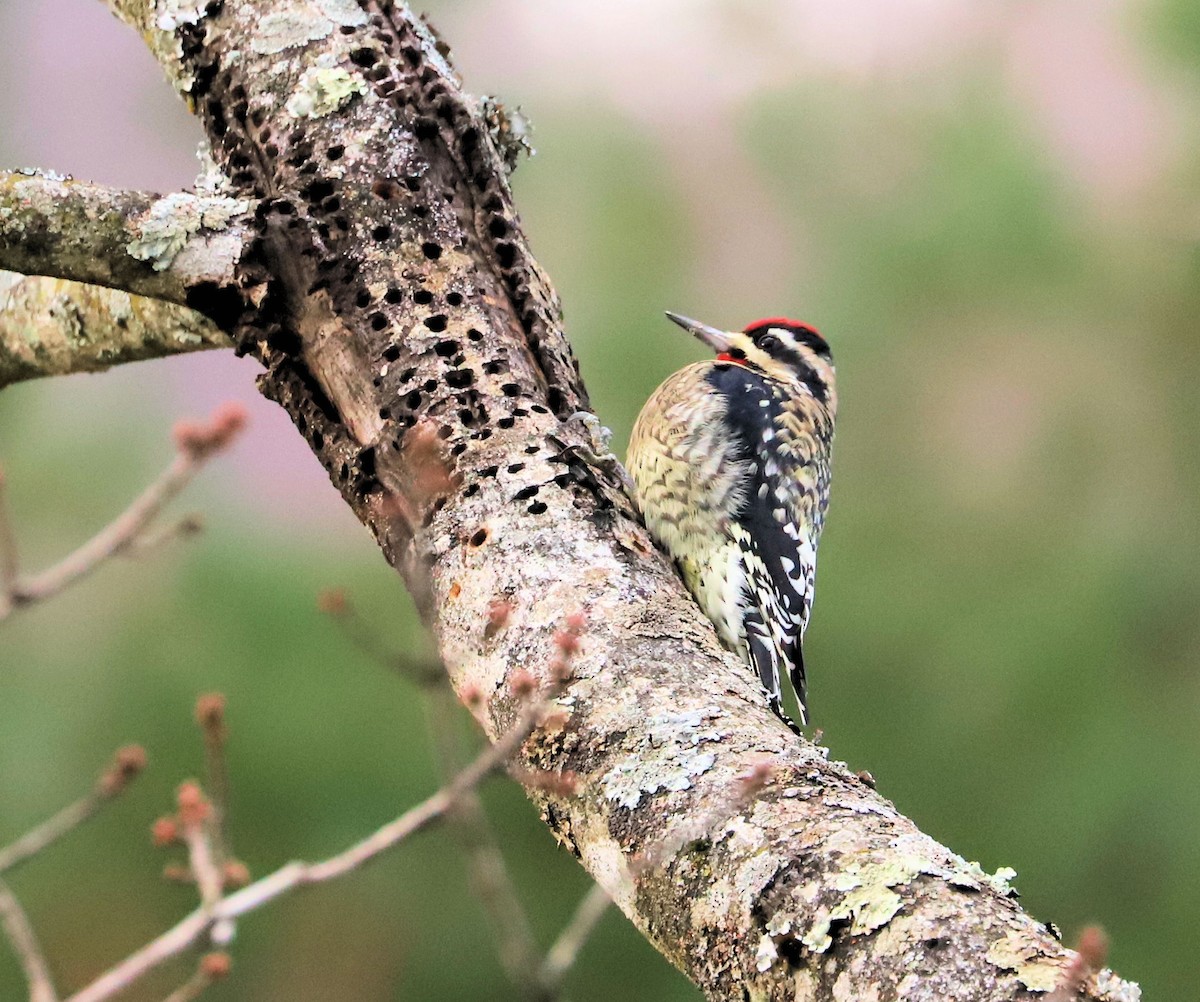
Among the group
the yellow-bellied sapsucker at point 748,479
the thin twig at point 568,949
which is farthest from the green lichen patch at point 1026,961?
the yellow-bellied sapsucker at point 748,479

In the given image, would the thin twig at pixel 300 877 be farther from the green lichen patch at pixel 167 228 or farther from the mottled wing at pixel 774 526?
the mottled wing at pixel 774 526

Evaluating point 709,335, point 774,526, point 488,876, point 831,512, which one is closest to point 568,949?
point 488,876

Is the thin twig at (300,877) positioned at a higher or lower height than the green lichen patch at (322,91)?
lower

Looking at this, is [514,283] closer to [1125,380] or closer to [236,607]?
[236,607]

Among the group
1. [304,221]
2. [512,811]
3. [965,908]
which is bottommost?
[512,811]

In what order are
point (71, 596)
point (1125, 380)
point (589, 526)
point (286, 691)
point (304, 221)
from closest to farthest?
point (589, 526) < point (304, 221) < point (286, 691) < point (71, 596) < point (1125, 380)

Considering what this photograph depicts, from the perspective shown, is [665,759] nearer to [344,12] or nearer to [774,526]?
[344,12]

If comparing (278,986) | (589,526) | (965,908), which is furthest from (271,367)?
(278,986)
